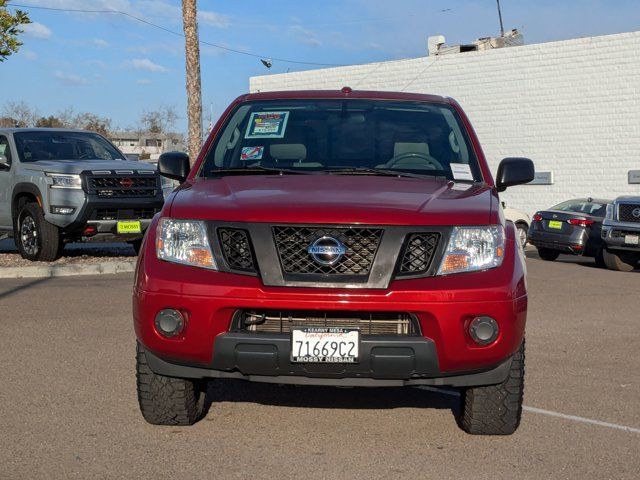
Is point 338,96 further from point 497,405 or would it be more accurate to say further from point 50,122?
point 50,122

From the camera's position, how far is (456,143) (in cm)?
666

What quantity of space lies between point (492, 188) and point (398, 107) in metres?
1.05

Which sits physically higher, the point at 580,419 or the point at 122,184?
the point at 122,184

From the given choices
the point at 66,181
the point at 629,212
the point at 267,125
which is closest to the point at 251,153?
the point at 267,125

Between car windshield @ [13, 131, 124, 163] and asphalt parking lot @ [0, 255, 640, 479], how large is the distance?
7.45m

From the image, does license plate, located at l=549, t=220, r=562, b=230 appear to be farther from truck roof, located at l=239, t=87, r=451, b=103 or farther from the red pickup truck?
the red pickup truck

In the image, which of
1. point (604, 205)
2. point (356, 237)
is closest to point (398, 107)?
point (356, 237)

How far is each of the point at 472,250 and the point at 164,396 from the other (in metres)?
1.77

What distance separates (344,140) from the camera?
6605 millimetres

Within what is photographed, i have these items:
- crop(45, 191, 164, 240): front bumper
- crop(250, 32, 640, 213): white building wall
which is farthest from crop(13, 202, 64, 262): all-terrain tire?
crop(250, 32, 640, 213): white building wall

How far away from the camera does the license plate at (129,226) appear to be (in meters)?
15.4

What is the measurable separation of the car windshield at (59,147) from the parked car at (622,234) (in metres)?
8.45

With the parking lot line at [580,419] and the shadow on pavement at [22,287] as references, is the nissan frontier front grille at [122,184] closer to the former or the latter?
the shadow on pavement at [22,287]

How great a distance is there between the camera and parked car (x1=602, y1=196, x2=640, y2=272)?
18438 mm
